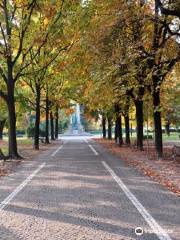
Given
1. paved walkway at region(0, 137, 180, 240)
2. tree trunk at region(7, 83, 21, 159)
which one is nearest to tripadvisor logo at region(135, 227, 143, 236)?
paved walkway at region(0, 137, 180, 240)

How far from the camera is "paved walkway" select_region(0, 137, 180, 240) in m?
8.25

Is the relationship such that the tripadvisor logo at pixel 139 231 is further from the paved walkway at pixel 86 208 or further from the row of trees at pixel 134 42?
the row of trees at pixel 134 42

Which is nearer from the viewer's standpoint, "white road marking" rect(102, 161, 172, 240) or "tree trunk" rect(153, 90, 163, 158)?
"white road marking" rect(102, 161, 172, 240)

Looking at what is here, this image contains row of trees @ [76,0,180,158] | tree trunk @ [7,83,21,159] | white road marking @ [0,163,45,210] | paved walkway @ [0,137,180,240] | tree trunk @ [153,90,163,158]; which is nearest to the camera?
paved walkway @ [0,137,180,240]

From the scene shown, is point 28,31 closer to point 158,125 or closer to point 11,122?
point 11,122

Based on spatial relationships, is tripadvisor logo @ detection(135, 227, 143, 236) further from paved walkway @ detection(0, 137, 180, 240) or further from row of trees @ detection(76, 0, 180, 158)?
row of trees @ detection(76, 0, 180, 158)

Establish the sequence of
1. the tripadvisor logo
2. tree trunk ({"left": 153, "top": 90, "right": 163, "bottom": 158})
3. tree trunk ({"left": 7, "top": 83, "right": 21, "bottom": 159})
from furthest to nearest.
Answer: tree trunk ({"left": 7, "top": 83, "right": 21, "bottom": 159})
tree trunk ({"left": 153, "top": 90, "right": 163, "bottom": 158})
the tripadvisor logo

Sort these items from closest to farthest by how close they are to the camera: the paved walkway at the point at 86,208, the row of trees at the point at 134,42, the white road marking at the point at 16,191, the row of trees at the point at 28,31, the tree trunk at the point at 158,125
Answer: the paved walkway at the point at 86,208, the white road marking at the point at 16,191, the row of trees at the point at 134,42, the tree trunk at the point at 158,125, the row of trees at the point at 28,31

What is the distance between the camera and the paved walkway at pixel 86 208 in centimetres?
825

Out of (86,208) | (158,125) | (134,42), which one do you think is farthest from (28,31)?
(86,208)

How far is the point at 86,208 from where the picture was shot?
10586 millimetres

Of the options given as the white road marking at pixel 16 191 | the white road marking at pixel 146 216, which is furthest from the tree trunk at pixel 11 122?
the white road marking at pixel 146 216

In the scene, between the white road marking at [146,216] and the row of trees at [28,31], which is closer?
the white road marking at [146,216]

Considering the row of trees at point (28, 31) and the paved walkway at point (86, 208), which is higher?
the row of trees at point (28, 31)
